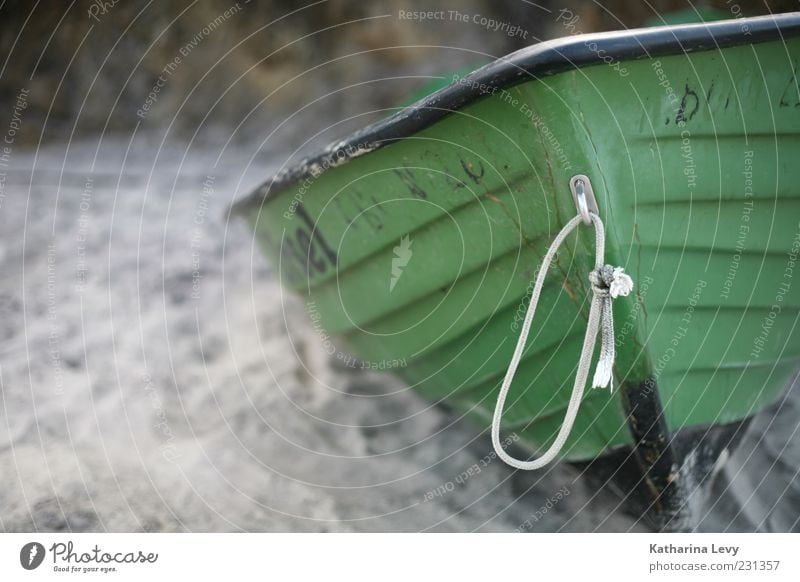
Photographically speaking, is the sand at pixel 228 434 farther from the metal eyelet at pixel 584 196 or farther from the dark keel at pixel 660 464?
the metal eyelet at pixel 584 196

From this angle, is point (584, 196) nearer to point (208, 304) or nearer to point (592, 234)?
point (592, 234)

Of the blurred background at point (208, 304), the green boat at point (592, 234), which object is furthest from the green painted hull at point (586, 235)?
the blurred background at point (208, 304)

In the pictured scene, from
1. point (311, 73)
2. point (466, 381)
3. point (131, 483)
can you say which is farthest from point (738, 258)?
point (311, 73)

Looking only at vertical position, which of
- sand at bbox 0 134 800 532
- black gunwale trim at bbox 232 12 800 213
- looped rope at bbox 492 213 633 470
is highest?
black gunwale trim at bbox 232 12 800 213

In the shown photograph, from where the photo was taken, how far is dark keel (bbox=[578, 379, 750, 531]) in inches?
30.0

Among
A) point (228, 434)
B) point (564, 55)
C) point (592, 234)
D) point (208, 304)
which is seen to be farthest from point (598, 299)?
point (208, 304)

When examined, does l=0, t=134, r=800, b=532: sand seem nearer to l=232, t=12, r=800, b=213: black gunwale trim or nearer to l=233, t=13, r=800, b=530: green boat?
l=233, t=13, r=800, b=530: green boat

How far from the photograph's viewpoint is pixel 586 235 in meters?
0.69

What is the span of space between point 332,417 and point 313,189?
1.08 feet

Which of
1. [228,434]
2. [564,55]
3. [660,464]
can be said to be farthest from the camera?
[228,434]

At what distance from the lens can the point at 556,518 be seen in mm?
891

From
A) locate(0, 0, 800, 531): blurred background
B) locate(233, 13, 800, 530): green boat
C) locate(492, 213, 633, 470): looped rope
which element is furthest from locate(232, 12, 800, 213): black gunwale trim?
locate(0, 0, 800, 531): blurred background

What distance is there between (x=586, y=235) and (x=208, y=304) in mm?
656

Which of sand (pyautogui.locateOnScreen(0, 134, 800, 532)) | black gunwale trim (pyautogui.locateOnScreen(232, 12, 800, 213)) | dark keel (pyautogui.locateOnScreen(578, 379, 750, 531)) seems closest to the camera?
black gunwale trim (pyautogui.locateOnScreen(232, 12, 800, 213))
